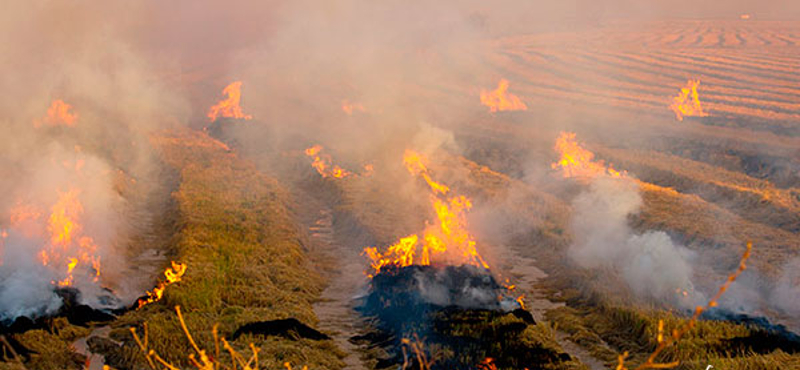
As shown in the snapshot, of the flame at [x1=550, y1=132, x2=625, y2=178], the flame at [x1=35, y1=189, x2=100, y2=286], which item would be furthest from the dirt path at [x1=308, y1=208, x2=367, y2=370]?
the flame at [x1=550, y1=132, x2=625, y2=178]

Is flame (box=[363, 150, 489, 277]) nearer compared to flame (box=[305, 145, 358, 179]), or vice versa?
flame (box=[363, 150, 489, 277])

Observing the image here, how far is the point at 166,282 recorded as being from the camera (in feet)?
59.7

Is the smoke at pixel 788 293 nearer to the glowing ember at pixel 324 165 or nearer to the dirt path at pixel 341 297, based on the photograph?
the dirt path at pixel 341 297

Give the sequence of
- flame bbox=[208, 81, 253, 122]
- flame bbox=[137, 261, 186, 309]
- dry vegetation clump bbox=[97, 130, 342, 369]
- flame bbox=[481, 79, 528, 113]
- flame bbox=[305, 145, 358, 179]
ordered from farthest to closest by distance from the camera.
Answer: flame bbox=[481, 79, 528, 113]
flame bbox=[208, 81, 253, 122]
flame bbox=[305, 145, 358, 179]
flame bbox=[137, 261, 186, 309]
dry vegetation clump bbox=[97, 130, 342, 369]

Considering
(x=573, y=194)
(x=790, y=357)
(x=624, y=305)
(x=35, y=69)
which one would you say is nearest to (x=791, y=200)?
(x=573, y=194)

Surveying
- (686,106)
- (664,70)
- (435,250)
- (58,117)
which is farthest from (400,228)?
(664,70)

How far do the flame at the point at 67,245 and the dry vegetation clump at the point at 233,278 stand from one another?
96.2 inches

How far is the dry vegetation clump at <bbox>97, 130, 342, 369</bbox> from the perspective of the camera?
45.7 feet

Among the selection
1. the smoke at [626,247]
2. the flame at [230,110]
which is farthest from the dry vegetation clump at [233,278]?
the flame at [230,110]

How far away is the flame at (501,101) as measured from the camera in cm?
6512

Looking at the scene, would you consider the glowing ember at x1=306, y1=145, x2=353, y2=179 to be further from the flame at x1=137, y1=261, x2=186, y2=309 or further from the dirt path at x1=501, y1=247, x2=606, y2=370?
the flame at x1=137, y1=261, x2=186, y2=309

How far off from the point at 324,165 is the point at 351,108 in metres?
26.6

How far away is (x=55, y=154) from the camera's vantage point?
1294 inches

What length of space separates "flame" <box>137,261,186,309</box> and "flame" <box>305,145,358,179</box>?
58.0 ft
